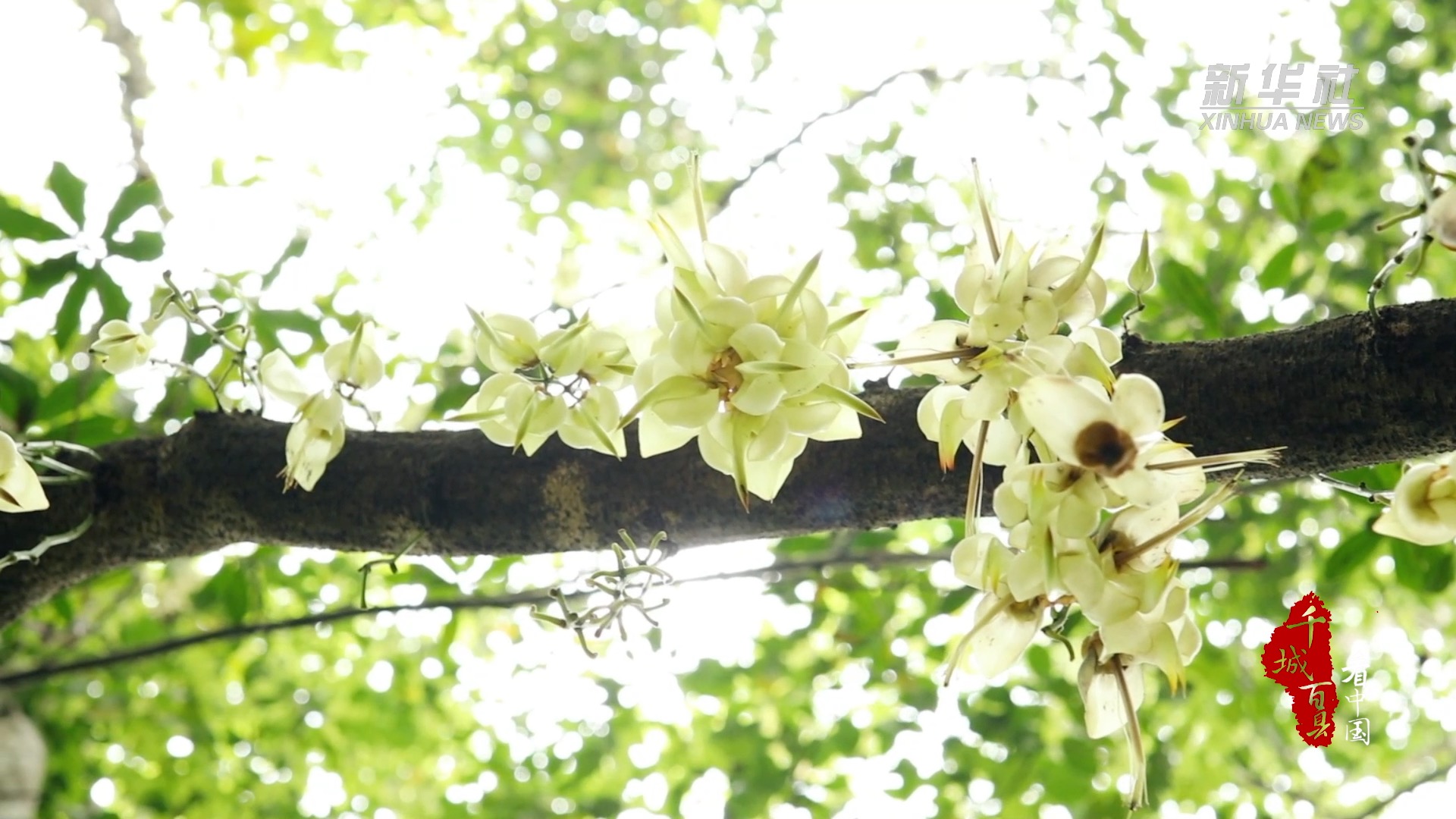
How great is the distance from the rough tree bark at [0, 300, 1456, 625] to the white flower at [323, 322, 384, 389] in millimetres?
96

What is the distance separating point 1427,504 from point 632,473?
1.80 feet

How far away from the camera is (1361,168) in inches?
91.2

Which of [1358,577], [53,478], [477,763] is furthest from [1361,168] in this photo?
[53,478]

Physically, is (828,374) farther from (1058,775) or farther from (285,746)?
(285,746)

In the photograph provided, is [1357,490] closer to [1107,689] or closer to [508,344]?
[1107,689]

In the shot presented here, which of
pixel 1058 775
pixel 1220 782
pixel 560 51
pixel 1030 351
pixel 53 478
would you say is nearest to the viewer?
pixel 1030 351

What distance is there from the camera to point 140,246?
1.24 m

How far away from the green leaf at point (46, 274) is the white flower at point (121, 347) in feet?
1.15

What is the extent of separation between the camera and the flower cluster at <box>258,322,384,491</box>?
32.7 inches

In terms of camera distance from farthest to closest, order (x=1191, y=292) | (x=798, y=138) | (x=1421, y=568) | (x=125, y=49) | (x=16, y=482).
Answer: (x=125, y=49), (x=798, y=138), (x=1191, y=292), (x=1421, y=568), (x=16, y=482)

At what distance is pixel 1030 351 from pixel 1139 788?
265 millimetres

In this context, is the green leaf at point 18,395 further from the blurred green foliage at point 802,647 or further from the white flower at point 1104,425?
the white flower at point 1104,425

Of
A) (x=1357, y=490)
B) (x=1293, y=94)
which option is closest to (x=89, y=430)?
(x=1357, y=490)

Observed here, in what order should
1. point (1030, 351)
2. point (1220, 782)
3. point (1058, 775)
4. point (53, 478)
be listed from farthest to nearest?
point (1220, 782)
point (1058, 775)
point (53, 478)
point (1030, 351)
